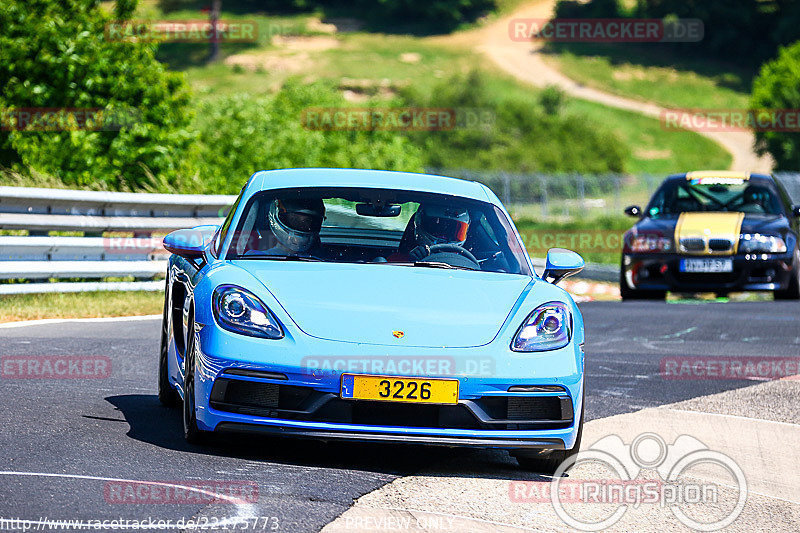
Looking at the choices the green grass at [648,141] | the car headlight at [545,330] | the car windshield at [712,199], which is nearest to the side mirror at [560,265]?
the car headlight at [545,330]

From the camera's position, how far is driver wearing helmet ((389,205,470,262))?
6.79 m

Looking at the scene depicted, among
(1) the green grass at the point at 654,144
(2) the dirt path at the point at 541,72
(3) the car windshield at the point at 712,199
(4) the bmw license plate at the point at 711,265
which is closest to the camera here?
(4) the bmw license plate at the point at 711,265

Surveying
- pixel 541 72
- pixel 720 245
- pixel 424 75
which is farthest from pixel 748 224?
pixel 541 72

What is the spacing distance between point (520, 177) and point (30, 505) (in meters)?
40.9

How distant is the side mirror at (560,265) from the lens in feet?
22.0

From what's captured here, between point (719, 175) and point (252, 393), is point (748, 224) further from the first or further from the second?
point (252, 393)

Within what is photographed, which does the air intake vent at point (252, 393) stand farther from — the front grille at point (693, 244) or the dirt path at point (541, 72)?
the dirt path at point (541, 72)

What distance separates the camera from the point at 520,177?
148ft

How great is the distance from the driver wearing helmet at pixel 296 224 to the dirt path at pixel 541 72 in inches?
3210

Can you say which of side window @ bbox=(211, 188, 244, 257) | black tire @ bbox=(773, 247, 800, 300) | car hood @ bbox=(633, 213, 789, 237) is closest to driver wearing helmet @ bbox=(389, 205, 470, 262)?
side window @ bbox=(211, 188, 244, 257)

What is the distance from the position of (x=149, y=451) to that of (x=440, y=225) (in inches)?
77.3

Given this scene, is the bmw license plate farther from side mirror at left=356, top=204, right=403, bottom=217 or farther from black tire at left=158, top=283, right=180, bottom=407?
black tire at left=158, top=283, right=180, bottom=407

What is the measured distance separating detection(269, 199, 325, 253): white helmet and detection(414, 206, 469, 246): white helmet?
0.51 meters

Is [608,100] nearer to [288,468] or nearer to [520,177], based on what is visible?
[520,177]
